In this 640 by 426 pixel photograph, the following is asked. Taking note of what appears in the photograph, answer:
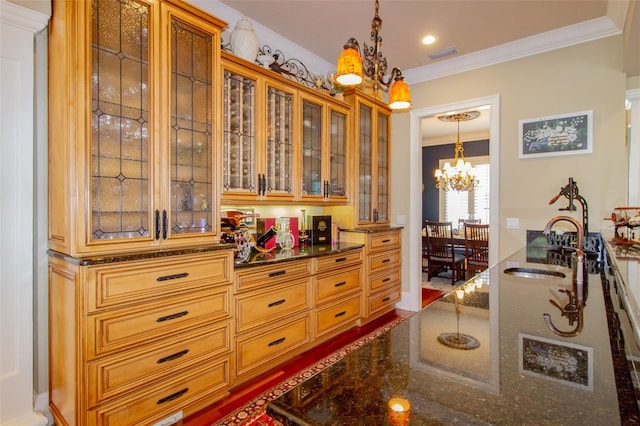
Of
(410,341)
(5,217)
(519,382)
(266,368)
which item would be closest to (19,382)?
(5,217)

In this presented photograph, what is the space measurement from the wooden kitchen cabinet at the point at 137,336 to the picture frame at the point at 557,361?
1.75 metres

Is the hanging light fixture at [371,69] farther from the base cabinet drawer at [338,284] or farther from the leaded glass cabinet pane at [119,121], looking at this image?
the base cabinet drawer at [338,284]

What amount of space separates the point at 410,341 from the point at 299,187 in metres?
2.29

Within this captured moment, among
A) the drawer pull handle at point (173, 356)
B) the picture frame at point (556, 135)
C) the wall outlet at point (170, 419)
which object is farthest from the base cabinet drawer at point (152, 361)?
the picture frame at point (556, 135)

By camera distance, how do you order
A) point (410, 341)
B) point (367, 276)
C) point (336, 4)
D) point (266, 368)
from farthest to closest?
point (367, 276), point (336, 4), point (266, 368), point (410, 341)

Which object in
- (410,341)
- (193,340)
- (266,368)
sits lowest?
(266,368)

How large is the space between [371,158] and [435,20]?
153cm

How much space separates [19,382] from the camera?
1.86m

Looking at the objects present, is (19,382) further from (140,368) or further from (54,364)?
(140,368)

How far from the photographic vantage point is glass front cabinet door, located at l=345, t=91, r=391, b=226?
3744 millimetres

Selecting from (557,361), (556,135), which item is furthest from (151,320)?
(556,135)

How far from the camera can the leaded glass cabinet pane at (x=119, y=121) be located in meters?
1.77

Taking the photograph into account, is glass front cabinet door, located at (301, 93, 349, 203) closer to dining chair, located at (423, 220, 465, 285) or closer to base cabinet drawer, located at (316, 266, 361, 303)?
base cabinet drawer, located at (316, 266, 361, 303)

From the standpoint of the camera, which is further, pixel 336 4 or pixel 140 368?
pixel 336 4
